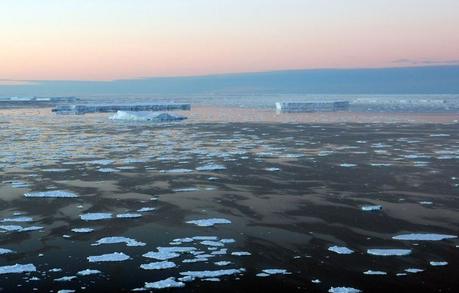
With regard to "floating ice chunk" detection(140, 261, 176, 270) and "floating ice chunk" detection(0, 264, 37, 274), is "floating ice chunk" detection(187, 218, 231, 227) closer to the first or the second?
"floating ice chunk" detection(140, 261, 176, 270)

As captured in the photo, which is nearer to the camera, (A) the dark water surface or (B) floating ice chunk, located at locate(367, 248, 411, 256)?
(A) the dark water surface

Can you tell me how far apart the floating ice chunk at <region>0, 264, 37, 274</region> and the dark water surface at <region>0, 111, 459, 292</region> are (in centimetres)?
7

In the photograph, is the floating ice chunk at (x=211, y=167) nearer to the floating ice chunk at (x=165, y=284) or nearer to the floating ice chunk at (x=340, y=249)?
the floating ice chunk at (x=340, y=249)

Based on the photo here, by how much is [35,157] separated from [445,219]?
12162 mm

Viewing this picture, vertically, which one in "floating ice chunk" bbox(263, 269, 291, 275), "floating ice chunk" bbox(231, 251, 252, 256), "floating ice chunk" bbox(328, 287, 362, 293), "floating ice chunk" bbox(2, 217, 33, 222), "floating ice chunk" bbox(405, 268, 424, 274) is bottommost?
"floating ice chunk" bbox(231, 251, 252, 256)

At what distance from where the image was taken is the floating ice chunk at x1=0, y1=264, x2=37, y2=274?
19.9 ft

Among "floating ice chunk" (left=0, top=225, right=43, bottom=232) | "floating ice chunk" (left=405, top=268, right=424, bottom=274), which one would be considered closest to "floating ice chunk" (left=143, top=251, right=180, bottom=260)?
"floating ice chunk" (left=0, top=225, right=43, bottom=232)

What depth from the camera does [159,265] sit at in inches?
248

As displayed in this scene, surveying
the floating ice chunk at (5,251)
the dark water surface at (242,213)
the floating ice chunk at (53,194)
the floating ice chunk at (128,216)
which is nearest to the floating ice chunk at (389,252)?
the dark water surface at (242,213)

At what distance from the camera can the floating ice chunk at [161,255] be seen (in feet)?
21.6

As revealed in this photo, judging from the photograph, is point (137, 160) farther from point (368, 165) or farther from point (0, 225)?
point (0, 225)

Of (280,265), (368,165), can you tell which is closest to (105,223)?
(280,265)

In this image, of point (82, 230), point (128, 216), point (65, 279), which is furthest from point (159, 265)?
point (128, 216)

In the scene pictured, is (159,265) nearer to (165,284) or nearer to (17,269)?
(165,284)
